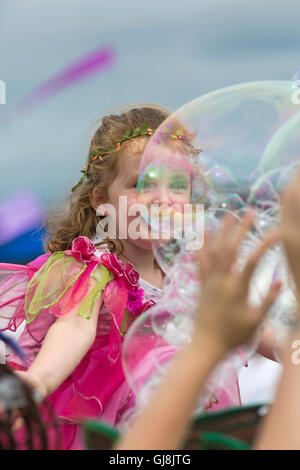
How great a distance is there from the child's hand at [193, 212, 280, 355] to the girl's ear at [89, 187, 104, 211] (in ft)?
3.08

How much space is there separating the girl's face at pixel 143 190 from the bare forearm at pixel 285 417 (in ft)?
1.67

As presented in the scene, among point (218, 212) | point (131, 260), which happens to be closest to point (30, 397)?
point (218, 212)

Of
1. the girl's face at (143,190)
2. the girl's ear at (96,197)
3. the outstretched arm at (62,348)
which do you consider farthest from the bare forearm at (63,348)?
the girl's ear at (96,197)

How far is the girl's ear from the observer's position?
147 centimetres

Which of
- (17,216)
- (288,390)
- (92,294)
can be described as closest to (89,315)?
(92,294)

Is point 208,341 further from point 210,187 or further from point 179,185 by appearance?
point 179,185

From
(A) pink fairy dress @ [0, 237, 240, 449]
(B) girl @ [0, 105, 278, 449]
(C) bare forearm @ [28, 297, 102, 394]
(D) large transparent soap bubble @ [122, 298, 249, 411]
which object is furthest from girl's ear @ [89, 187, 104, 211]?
(D) large transparent soap bubble @ [122, 298, 249, 411]

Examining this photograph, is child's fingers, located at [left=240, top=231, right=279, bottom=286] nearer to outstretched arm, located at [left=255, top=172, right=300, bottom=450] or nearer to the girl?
outstretched arm, located at [left=255, top=172, right=300, bottom=450]

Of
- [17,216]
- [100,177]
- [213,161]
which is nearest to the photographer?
[213,161]

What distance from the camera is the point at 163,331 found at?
82 centimetres

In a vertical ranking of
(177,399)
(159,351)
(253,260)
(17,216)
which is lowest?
(17,216)

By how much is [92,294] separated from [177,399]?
68 centimetres

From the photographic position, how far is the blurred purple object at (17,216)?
7.67 ft

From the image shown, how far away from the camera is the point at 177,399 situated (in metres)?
0.52
